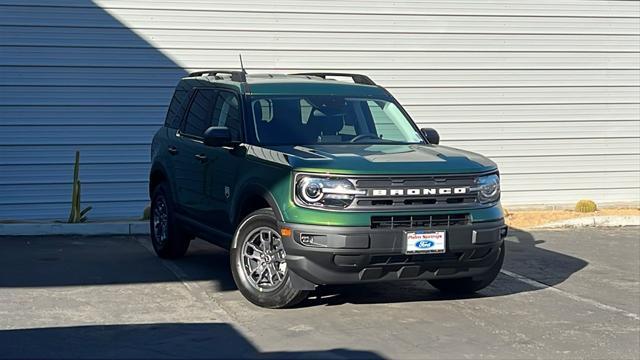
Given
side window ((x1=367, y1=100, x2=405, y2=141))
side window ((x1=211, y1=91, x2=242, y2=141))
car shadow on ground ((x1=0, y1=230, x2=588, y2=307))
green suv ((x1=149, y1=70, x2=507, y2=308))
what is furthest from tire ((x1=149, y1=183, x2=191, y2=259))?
side window ((x1=367, y1=100, x2=405, y2=141))

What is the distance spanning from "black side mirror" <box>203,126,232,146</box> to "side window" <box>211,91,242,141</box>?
0.58ft

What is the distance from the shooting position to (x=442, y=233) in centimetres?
827

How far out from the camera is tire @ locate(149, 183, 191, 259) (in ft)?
35.3

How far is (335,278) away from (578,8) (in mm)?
9211

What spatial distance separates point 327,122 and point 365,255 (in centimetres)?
191

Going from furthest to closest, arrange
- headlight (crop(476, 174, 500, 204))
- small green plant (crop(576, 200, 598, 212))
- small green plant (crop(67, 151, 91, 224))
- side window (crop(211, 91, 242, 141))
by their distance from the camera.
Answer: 1. small green plant (crop(576, 200, 598, 212))
2. small green plant (crop(67, 151, 91, 224))
3. side window (crop(211, 91, 242, 141))
4. headlight (crop(476, 174, 500, 204))

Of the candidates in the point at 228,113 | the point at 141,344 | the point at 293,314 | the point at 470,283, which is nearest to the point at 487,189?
the point at 470,283

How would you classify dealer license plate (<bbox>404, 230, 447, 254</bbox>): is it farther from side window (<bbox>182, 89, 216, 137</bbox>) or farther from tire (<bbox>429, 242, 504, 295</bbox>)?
side window (<bbox>182, 89, 216, 137</bbox>)

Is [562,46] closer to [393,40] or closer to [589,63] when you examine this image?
[589,63]

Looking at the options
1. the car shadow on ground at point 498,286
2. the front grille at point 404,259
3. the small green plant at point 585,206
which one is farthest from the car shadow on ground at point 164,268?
the small green plant at point 585,206

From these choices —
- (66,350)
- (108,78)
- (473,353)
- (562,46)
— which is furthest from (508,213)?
(66,350)

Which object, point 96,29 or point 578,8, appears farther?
point 578,8

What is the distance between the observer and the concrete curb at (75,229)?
1271 cm

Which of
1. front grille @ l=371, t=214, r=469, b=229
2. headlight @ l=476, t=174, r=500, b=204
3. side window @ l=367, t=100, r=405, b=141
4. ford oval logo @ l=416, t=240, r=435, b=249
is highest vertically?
side window @ l=367, t=100, r=405, b=141
